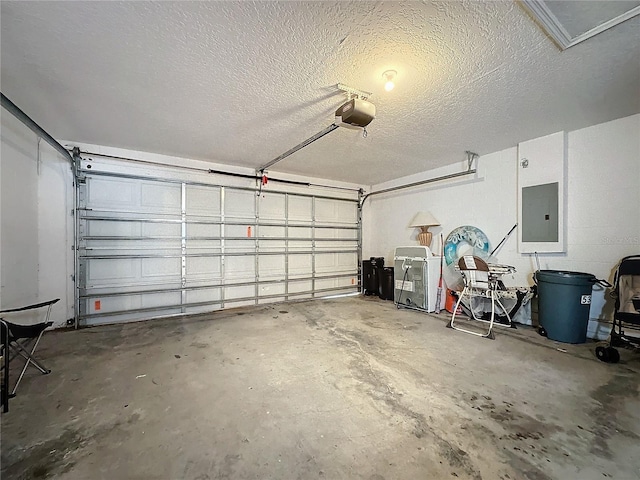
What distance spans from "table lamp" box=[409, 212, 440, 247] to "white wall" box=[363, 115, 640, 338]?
511 mm

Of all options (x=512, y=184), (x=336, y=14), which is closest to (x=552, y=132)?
(x=512, y=184)

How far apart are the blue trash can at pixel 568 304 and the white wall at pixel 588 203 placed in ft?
1.47

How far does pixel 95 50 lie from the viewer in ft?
6.79

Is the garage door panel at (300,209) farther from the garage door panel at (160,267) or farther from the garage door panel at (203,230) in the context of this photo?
the garage door panel at (160,267)

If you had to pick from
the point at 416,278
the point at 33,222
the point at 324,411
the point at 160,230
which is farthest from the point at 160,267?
the point at 416,278

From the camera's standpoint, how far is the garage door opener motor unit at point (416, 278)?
473 cm

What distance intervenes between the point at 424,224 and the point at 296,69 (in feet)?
13.3

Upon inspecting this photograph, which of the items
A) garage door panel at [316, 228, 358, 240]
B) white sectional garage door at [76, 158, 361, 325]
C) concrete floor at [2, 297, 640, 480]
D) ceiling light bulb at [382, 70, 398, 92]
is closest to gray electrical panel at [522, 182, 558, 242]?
concrete floor at [2, 297, 640, 480]

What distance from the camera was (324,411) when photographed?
1.89m

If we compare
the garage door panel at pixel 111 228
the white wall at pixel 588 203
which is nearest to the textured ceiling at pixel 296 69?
the white wall at pixel 588 203

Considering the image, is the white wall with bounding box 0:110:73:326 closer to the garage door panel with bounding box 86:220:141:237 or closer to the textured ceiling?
the garage door panel with bounding box 86:220:141:237

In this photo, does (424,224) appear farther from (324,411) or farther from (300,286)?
(324,411)

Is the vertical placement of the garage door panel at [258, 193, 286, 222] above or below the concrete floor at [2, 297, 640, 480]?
above

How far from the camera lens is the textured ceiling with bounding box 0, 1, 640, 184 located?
5.84 ft
